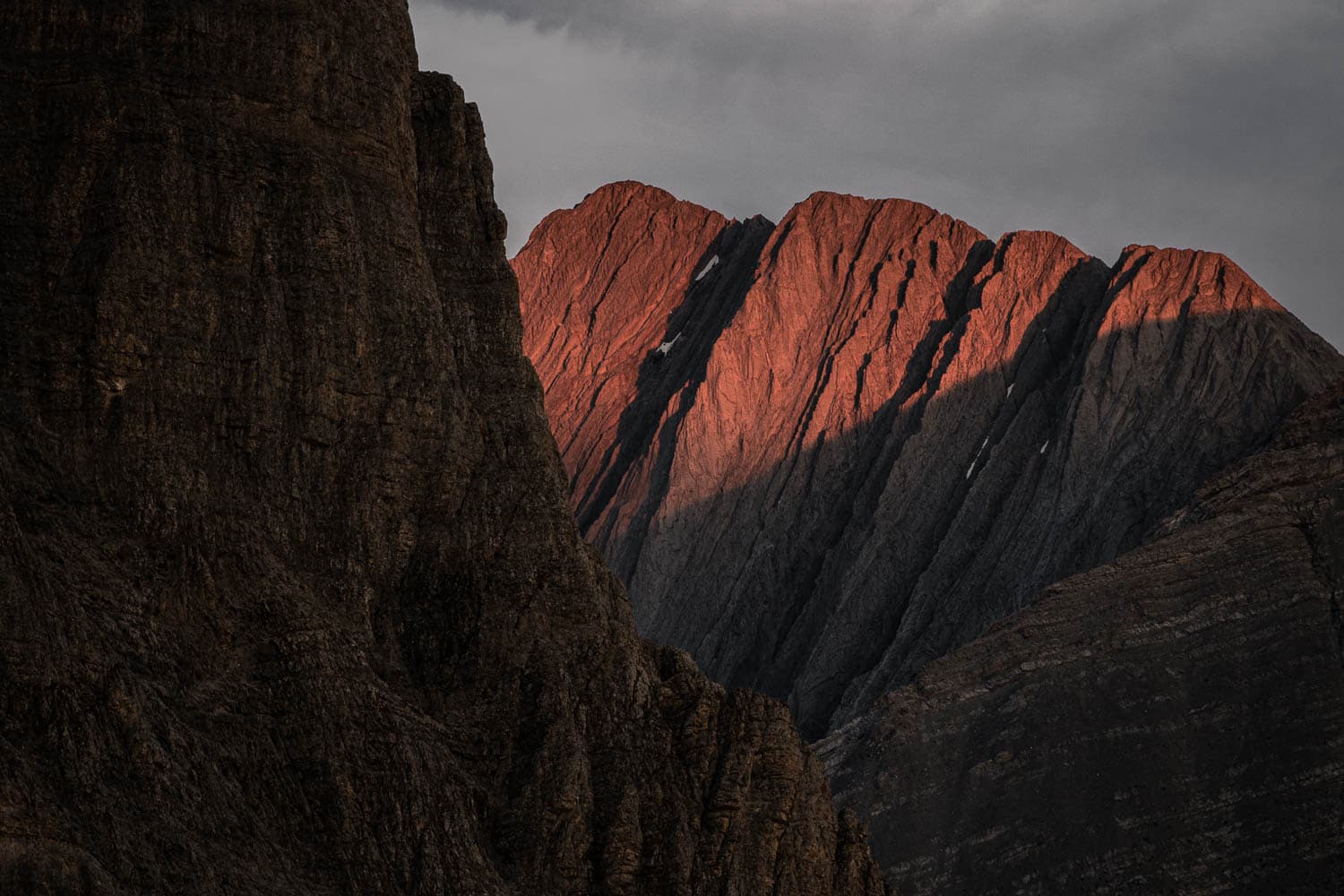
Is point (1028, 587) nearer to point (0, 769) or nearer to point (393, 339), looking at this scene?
point (393, 339)

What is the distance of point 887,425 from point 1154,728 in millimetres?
51202

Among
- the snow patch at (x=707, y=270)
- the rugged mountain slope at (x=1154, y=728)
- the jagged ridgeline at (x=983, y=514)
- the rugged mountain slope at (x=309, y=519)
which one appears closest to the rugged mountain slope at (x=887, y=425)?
the jagged ridgeline at (x=983, y=514)

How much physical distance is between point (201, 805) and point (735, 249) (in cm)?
13571

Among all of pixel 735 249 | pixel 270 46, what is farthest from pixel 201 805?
pixel 735 249

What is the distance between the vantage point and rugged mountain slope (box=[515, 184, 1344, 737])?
12812cm

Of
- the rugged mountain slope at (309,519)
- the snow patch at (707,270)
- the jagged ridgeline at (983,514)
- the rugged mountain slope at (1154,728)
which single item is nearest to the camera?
the rugged mountain slope at (309,519)

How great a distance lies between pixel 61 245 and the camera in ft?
135

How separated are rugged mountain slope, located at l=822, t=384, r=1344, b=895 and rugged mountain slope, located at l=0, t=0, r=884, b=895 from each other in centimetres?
4517

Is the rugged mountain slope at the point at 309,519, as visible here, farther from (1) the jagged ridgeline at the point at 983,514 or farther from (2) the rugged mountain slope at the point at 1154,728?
(1) the jagged ridgeline at the point at 983,514

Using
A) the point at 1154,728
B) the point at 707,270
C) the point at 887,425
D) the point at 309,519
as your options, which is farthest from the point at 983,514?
the point at 309,519

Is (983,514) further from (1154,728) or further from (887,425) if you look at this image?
(1154,728)

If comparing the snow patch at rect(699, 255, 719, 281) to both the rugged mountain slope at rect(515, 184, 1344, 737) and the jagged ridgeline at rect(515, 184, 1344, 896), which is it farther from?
the rugged mountain slope at rect(515, 184, 1344, 737)

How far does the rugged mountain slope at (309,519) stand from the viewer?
37.5 metres

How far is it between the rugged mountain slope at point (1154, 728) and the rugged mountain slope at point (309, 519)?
1778 inches
